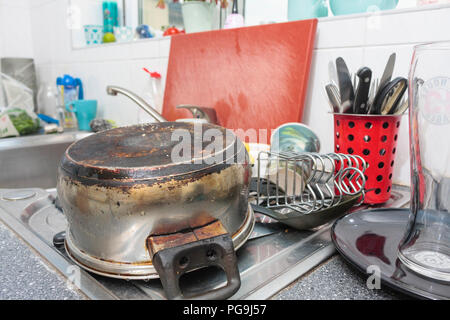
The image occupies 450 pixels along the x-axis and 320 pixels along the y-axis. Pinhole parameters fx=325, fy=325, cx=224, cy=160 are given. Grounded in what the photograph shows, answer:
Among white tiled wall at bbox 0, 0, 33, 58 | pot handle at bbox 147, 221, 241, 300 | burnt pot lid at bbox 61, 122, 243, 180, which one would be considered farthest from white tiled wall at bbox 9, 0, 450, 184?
white tiled wall at bbox 0, 0, 33, 58

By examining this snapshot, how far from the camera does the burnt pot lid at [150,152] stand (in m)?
0.34

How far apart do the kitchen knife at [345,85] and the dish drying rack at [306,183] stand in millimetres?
99

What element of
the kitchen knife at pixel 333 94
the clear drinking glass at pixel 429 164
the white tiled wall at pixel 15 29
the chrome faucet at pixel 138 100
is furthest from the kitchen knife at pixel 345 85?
the white tiled wall at pixel 15 29

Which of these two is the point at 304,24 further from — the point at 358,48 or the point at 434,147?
the point at 434,147

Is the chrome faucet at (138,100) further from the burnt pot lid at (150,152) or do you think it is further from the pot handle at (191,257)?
the pot handle at (191,257)

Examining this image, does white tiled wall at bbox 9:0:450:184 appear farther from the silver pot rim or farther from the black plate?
the silver pot rim

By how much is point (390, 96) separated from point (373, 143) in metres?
0.09

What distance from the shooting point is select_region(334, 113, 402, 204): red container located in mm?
568

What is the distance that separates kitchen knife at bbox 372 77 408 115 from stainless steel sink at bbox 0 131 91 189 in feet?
3.86

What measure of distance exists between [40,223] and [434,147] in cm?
60

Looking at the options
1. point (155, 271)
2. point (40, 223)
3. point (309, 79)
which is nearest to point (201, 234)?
point (155, 271)

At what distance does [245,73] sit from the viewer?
874 mm

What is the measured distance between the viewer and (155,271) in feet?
1.12

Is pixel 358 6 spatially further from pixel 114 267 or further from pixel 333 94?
pixel 114 267
